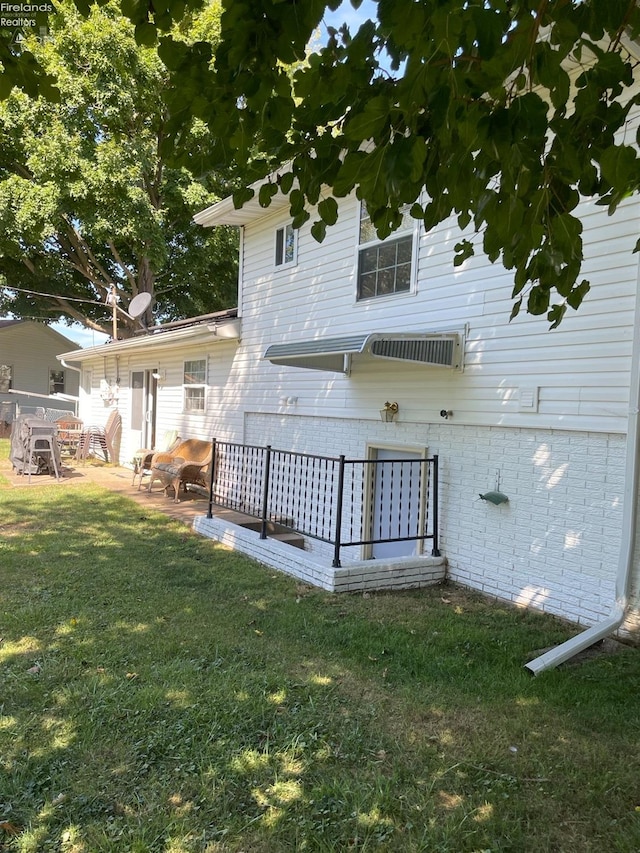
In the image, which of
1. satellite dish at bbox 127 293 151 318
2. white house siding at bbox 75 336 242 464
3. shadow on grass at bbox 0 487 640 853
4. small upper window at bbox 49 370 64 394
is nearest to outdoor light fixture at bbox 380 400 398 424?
shadow on grass at bbox 0 487 640 853

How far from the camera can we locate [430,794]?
2.58 metres

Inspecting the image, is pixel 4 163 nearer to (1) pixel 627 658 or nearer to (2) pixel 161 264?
(2) pixel 161 264

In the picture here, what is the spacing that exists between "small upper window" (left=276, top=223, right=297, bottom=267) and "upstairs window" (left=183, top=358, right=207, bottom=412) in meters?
2.89

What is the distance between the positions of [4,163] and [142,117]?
4.36m

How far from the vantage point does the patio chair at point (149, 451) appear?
37.4 feet

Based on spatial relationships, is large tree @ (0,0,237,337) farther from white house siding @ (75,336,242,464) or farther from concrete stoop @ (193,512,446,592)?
concrete stoop @ (193,512,446,592)

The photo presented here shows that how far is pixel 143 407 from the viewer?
13.9 meters

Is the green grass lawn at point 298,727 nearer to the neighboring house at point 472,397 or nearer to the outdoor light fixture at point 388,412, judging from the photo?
the neighboring house at point 472,397

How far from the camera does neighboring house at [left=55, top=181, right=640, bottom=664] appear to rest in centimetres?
468

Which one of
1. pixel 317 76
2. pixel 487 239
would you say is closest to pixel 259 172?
pixel 317 76

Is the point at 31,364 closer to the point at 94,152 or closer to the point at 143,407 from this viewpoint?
the point at 94,152

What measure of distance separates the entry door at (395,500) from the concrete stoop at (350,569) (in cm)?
65

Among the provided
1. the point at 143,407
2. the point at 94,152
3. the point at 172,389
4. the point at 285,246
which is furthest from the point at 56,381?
the point at 285,246

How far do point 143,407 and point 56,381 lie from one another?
16149mm
